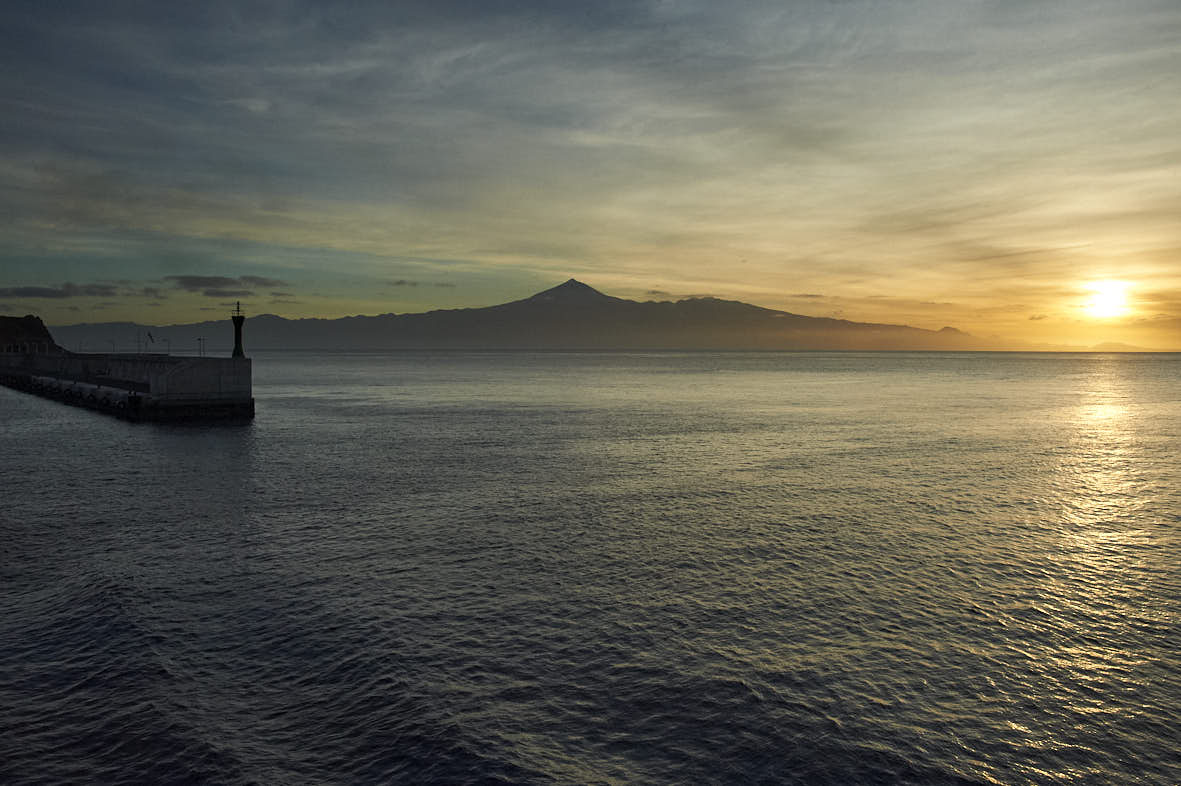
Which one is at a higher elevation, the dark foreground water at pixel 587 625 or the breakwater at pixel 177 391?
the breakwater at pixel 177 391

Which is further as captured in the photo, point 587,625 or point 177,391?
point 177,391

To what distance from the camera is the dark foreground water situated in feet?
39.7

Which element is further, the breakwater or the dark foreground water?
the breakwater

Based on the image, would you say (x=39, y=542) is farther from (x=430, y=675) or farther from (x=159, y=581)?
(x=430, y=675)

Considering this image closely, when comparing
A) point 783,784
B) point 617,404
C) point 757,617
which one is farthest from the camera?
point 617,404

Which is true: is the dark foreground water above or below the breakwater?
below

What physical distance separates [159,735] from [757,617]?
41.2 ft

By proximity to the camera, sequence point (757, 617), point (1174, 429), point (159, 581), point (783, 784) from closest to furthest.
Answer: point (783, 784) → point (757, 617) → point (159, 581) → point (1174, 429)

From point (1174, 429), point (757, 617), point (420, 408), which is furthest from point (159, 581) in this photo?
point (1174, 429)

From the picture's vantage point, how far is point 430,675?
48.1 feet

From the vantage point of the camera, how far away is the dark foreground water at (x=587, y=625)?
476 inches

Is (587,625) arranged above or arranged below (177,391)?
below

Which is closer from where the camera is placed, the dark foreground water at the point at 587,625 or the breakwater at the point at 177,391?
the dark foreground water at the point at 587,625

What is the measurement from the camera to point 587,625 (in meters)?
17.3
